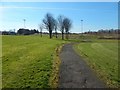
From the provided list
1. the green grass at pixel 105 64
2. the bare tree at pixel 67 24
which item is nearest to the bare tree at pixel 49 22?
the bare tree at pixel 67 24

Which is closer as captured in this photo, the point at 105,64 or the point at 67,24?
the point at 105,64

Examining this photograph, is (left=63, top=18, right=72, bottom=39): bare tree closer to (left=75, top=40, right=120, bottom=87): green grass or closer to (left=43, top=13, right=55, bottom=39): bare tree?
(left=43, top=13, right=55, bottom=39): bare tree

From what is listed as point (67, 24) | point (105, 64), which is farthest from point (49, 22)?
point (105, 64)

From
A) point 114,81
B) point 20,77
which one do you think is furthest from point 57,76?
point 114,81

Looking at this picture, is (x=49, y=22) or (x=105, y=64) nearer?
(x=105, y=64)

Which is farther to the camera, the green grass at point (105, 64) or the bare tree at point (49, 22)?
the bare tree at point (49, 22)

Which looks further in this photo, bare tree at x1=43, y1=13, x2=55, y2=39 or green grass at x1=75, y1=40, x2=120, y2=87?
bare tree at x1=43, y1=13, x2=55, y2=39

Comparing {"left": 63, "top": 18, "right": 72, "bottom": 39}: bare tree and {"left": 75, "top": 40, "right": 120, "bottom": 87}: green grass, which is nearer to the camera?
{"left": 75, "top": 40, "right": 120, "bottom": 87}: green grass

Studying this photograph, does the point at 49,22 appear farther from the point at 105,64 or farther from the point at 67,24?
the point at 105,64

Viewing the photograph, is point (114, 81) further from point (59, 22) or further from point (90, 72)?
point (59, 22)

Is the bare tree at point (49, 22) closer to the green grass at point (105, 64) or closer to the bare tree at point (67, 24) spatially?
the bare tree at point (67, 24)

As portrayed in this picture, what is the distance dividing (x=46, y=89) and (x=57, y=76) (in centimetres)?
283

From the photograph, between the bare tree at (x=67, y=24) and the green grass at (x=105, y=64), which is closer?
the green grass at (x=105, y=64)

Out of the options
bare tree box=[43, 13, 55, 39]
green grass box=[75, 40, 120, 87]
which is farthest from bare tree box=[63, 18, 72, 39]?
green grass box=[75, 40, 120, 87]
